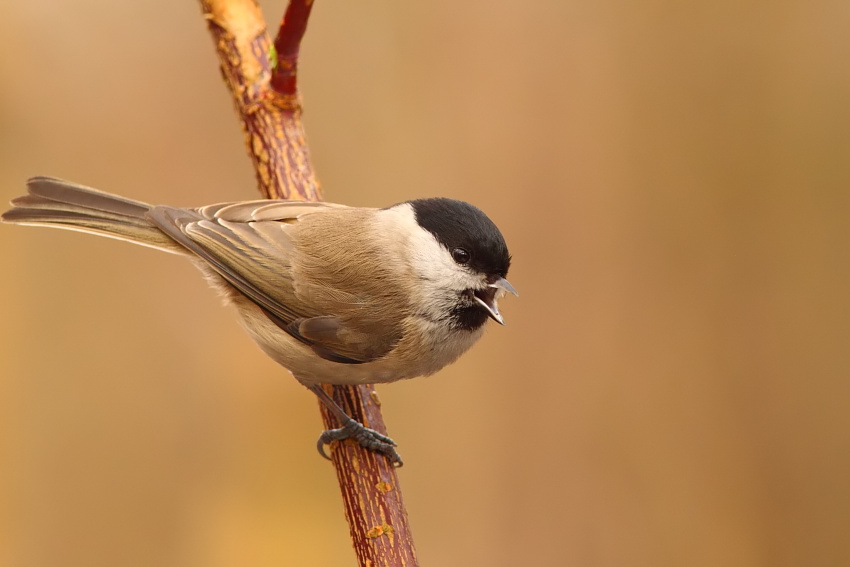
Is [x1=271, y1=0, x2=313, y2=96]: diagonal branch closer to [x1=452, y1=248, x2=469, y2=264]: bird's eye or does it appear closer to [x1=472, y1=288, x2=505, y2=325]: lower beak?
[x1=452, y1=248, x2=469, y2=264]: bird's eye

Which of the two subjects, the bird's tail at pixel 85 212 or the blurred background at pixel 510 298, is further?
the blurred background at pixel 510 298

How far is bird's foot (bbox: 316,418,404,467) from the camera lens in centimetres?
250

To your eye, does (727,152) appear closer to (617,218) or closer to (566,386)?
(617,218)

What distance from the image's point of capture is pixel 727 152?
14.4 ft

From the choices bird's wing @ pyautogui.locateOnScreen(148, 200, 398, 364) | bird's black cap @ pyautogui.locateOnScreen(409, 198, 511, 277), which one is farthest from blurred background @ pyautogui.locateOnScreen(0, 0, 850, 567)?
bird's black cap @ pyautogui.locateOnScreen(409, 198, 511, 277)

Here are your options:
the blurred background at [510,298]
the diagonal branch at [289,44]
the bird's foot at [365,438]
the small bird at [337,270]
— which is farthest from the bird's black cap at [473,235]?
the blurred background at [510,298]

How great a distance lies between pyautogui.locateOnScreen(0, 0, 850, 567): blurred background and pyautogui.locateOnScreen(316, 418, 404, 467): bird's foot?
1.53m

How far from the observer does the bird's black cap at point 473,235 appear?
2408mm

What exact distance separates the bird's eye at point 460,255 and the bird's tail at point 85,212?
1064 millimetres

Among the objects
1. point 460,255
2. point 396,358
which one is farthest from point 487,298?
point 396,358

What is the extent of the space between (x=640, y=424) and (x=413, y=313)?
87.3 inches

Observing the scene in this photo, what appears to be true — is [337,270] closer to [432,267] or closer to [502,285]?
[432,267]

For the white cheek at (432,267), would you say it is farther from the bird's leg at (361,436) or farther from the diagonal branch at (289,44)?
the diagonal branch at (289,44)

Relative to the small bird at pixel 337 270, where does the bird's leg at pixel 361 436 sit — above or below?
below
